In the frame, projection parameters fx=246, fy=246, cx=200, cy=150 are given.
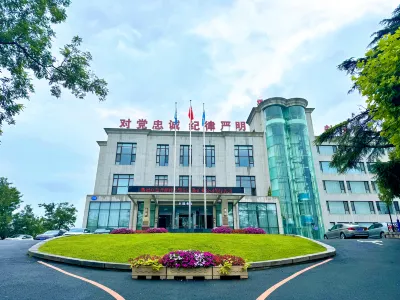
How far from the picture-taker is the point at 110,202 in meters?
30.2

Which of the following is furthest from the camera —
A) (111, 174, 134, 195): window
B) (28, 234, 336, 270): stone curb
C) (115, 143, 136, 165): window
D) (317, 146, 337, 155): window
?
(317, 146, 337, 155): window

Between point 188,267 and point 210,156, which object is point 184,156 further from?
point 188,267

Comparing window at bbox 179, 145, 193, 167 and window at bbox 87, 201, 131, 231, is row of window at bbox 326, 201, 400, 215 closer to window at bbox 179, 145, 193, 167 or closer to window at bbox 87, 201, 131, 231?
window at bbox 179, 145, 193, 167

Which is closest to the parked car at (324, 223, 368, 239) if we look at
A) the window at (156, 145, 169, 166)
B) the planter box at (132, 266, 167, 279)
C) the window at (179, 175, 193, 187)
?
the window at (179, 175, 193, 187)

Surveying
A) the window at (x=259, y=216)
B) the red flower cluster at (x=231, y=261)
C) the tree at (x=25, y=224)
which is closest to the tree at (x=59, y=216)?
the tree at (x=25, y=224)

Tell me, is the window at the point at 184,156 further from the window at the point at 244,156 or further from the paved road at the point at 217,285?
the paved road at the point at 217,285

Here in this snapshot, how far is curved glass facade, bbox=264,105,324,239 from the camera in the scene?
3388 cm

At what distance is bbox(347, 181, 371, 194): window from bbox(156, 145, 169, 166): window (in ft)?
102

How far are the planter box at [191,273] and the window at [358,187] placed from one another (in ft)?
140

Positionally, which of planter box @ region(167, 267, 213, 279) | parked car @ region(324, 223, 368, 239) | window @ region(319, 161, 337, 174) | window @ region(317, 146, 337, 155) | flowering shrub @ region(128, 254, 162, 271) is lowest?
planter box @ region(167, 267, 213, 279)

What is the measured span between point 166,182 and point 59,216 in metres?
37.2

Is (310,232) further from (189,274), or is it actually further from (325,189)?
(189,274)

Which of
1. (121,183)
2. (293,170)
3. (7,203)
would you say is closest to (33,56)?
(121,183)

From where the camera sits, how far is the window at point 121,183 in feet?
111
